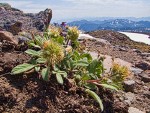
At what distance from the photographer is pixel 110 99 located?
4688 mm

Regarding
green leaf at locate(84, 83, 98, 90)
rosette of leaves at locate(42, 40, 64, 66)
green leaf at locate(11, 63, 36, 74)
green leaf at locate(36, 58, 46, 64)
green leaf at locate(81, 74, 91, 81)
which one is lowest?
green leaf at locate(84, 83, 98, 90)

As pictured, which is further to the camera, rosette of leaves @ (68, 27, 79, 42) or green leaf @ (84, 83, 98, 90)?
rosette of leaves @ (68, 27, 79, 42)

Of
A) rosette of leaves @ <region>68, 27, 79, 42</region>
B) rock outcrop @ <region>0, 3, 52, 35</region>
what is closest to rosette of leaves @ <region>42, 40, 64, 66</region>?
rosette of leaves @ <region>68, 27, 79, 42</region>

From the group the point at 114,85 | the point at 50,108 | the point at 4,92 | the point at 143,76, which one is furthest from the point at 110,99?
the point at 143,76

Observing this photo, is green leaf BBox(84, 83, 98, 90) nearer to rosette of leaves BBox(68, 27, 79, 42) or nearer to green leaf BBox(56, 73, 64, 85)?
green leaf BBox(56, 73, 64, 85)

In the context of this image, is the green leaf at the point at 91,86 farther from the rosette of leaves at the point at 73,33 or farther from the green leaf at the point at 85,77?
the rosette of leaves at the point at 73,33

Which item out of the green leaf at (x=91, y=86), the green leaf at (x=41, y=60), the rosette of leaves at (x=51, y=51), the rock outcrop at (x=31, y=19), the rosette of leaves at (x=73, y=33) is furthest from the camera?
the rock outcrop at (x=31, y=19)

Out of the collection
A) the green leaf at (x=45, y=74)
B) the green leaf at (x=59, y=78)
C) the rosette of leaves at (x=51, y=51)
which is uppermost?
the rosette of leaves at (x=51, y=51)

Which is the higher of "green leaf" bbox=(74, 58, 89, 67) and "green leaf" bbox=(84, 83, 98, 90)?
"green leaf" bbox=(74, 58, 89, 67)

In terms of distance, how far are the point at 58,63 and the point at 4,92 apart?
0.87m

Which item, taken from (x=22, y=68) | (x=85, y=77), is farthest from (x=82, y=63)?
(x=22, y=68)

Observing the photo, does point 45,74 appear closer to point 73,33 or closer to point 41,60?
point 41,60

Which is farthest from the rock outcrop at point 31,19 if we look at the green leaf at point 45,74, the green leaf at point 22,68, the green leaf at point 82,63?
the green leaf at point 45,74

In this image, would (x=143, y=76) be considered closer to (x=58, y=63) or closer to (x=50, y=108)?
(x=58, y=63)
